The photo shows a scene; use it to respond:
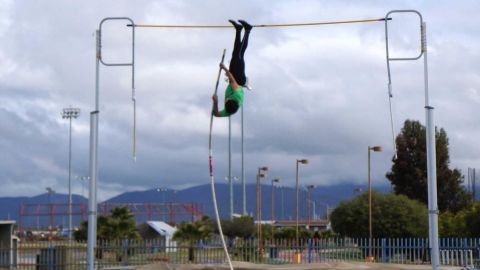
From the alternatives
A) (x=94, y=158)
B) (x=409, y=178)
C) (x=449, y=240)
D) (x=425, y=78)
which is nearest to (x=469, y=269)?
(x=425, y=78)

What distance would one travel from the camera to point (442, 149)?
55.9 meters

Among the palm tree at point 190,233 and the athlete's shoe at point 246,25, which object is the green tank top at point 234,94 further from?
the palm tree at point 190,233

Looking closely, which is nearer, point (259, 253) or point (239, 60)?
point (239, 60)

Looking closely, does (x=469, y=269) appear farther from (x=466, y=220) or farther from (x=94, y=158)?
(x=466, y=220)

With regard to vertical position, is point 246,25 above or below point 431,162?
above

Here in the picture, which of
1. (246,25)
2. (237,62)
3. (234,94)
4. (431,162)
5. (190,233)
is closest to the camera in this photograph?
(234,94)

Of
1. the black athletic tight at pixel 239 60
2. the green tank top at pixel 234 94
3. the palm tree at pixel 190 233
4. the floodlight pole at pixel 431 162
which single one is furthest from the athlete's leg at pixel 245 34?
the palm tree at pixel 190 233

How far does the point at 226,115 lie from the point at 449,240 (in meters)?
21.5

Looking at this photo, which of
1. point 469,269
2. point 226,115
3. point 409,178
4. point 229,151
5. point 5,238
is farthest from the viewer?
point 409,178

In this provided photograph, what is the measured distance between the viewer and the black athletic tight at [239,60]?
464 inches

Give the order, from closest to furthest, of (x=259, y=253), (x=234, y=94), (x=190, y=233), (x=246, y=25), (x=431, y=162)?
1. (x=234, y=94)
2. (x=246, y=25)
3. (x=431, y=162)
4. (x=259, y=253)
5. (x=190, y=233)

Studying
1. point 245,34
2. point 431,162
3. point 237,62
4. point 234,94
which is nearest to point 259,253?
point 431,162

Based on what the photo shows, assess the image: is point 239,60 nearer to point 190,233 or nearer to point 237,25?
point 237,25

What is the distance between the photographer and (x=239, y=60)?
39.6 feet
